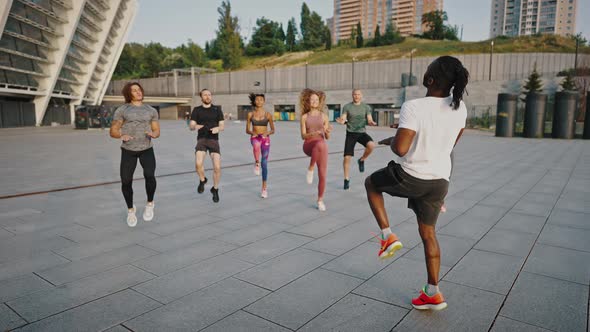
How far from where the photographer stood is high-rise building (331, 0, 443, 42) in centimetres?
15889

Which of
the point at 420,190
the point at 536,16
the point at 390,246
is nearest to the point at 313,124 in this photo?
the point at 390,246

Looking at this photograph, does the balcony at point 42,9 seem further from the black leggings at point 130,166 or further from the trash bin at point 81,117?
the black leggings at point 130,166

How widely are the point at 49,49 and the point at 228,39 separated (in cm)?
6568

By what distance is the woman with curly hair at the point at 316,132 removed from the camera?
6.03m

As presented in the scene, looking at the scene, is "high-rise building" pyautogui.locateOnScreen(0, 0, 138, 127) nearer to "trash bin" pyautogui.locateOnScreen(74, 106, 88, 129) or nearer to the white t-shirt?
"trash bin" pyautogui.locateOnScreen(74, 106, 88, 129)

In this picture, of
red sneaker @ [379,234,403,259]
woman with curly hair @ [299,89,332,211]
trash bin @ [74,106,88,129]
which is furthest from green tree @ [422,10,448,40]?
red sneaker @ [379,234,403,259]

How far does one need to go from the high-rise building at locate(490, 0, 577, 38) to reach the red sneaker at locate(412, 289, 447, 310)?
159 meters

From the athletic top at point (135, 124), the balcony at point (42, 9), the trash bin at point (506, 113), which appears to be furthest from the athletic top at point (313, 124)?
the balcony at point (42, 9)

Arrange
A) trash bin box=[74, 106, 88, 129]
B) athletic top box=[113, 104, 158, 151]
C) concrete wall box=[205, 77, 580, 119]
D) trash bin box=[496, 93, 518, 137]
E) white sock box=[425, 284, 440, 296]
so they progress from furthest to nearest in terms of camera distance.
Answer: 1. concrete wall box=[205, 77, 580, 119]
2. trash bin box=[74, 106, 88, 129]
3. trash bin box=[496, 93, 518, 137]
4. athletic top box=[113, 104, 158, 151]
5. white sock box=[425, 284, 440, 296]

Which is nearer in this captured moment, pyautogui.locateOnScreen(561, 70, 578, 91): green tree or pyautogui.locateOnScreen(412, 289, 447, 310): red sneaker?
pyautogui.locateOnScreen(412, 289, 447, 310): red sneaker

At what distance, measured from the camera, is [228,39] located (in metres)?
98.6

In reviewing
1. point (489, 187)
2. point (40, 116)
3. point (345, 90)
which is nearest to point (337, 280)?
point (489, 187)

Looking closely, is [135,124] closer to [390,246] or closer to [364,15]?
[390,246]

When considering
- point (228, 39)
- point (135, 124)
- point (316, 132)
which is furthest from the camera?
point (228, 39)
